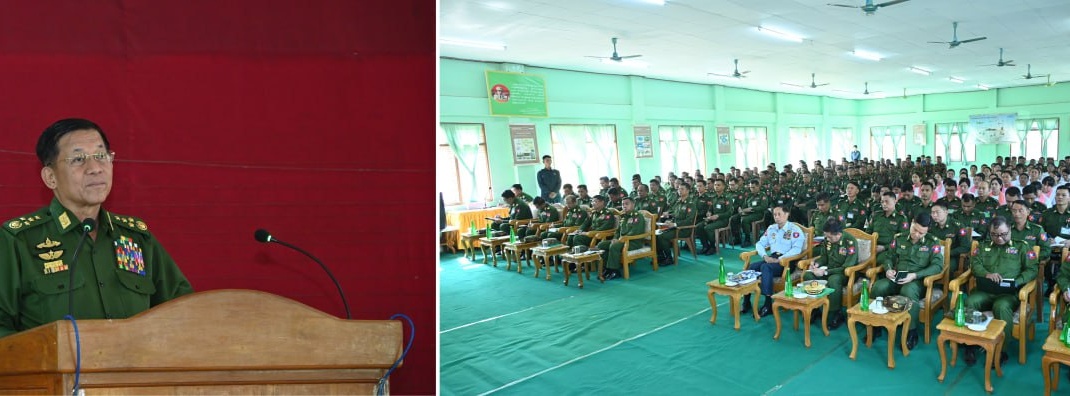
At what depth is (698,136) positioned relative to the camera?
1344 centimetres

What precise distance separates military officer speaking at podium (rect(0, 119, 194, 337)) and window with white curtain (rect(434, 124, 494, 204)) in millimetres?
7297

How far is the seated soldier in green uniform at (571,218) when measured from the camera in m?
7.13

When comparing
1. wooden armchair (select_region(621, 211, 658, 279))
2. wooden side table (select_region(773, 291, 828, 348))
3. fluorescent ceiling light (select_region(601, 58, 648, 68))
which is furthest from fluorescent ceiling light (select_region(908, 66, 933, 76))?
wooden side table (select_region(773, 291, 828, 348))

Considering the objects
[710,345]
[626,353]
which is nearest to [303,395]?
[626,353]

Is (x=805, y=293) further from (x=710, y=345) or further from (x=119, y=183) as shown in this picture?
(x=119, y=183)

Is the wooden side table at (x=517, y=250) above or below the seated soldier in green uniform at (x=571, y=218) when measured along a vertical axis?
below

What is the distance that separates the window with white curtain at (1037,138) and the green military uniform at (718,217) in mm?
13034

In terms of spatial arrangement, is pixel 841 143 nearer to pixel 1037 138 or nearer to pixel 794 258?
pixel 1037 138

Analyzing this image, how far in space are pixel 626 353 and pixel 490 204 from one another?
565 cm

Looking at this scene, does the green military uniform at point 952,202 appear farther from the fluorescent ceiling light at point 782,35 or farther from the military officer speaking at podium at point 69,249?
the military officer speaking at podium at point 69,249

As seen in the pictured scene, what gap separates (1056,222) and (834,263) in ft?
7.73

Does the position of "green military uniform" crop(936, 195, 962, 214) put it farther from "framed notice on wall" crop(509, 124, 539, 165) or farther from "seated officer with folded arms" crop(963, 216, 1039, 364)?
"framed notice on wall" crop(509, 124, 539, 165)

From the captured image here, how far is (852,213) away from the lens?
627cm

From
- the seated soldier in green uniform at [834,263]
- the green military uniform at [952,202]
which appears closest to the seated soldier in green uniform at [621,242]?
the seated soldier in green uniform at [834,263]
